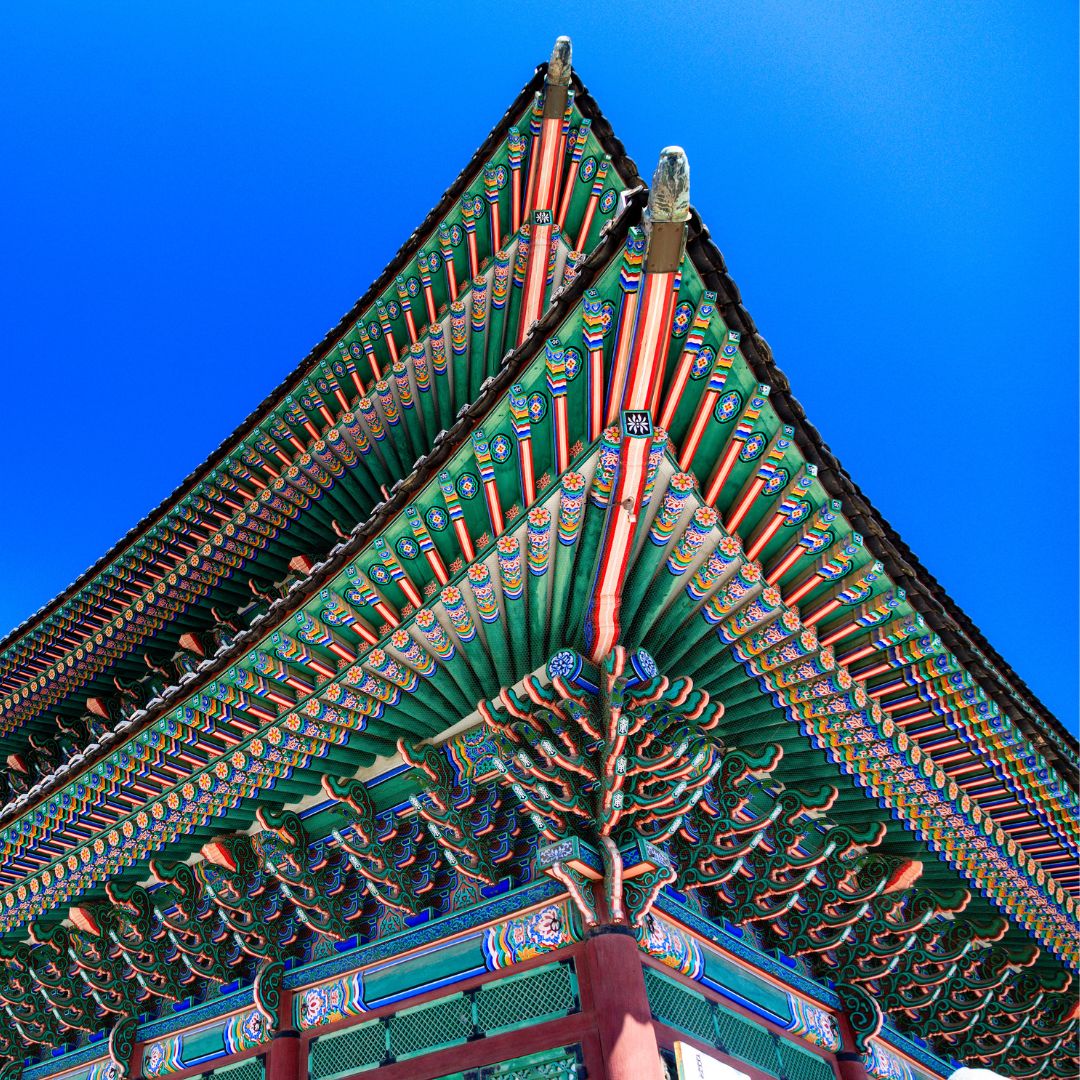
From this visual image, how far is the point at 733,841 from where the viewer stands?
6.71 meters

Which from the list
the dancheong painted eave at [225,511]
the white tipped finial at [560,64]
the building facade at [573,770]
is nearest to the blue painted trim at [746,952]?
the building facade at [573,770]

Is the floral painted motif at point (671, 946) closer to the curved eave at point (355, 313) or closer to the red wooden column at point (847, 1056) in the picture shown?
the red wooden column at point (847, 1056)

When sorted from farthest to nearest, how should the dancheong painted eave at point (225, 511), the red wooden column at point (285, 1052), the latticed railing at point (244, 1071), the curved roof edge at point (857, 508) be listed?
the dancheong painted eave at point (225, 511) < the latticed railing at point (244, 1071) < the red wooden column at point (285, 1052) < the curved roof edge at point (857, 508)

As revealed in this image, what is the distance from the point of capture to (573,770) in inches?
223

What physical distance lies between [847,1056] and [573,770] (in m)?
4.14

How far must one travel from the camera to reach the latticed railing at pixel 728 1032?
19.0 feet

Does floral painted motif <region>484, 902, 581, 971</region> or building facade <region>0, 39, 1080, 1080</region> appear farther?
floral painted motif <region>484, 902, 581, 971</region>

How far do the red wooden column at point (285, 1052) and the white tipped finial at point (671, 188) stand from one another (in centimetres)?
636

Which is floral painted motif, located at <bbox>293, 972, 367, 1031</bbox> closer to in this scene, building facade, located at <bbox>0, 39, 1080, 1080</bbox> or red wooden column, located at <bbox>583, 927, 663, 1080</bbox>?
building facade, located at <bbox>0, 39, 1080, 1080</bbox>

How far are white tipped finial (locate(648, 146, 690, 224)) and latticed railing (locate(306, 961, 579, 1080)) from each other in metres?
4.39

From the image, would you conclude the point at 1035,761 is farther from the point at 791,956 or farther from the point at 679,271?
the point at 679,271

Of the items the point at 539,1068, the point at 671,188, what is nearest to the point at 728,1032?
the point at 539,1068

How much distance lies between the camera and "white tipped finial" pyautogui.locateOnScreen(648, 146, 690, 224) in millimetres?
4348

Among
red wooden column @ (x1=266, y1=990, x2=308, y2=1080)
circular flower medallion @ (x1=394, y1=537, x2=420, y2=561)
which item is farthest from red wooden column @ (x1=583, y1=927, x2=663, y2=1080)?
red wooden column @ (x1=266, y1=990, x2=308, y2=1080)
